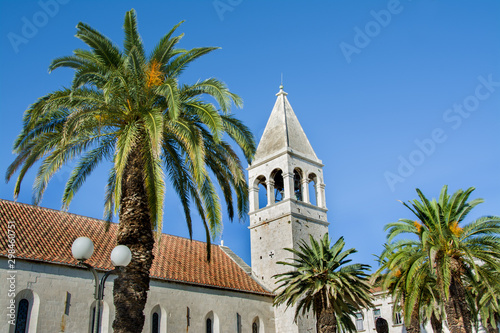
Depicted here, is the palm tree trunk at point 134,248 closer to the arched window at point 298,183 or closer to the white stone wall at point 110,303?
the white stone wall at point 110,303

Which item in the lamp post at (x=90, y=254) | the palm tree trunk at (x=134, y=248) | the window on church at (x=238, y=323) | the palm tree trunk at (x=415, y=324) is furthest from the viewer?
the window on church at (x=238, y=323)

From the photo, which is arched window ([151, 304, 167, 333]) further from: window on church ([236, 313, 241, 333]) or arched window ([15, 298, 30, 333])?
arched window ([15, 298, 30, 333])

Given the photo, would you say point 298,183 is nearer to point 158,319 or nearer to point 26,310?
point 158,319

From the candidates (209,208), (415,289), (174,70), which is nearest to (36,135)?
(174,70)

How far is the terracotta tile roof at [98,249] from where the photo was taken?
2375cm

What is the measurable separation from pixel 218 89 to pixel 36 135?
6066 mm

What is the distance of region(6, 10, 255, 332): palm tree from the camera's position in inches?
522

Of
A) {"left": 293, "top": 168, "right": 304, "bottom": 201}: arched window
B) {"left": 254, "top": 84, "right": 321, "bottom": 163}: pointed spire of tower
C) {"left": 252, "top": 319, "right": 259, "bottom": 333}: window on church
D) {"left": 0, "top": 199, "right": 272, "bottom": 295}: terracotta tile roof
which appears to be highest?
{"left": 254, "top": 84, "right": 321, "bottom": 163}: pointed spire of tower

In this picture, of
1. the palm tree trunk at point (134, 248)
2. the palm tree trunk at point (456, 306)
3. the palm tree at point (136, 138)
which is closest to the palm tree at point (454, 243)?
the palm tree trunk at point (456, 306)

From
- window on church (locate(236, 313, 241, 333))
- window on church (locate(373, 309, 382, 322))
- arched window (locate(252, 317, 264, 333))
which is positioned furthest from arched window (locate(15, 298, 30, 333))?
window on church (locate(373, 309, 382, 322))

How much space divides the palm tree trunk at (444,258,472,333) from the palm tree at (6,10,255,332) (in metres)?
9.37

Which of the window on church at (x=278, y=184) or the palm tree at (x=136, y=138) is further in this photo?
the window on church at (x=278, y=184)

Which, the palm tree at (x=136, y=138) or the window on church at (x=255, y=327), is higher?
the palm tree at (x=136, y=138)

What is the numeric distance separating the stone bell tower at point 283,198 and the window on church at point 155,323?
28.6 ft
